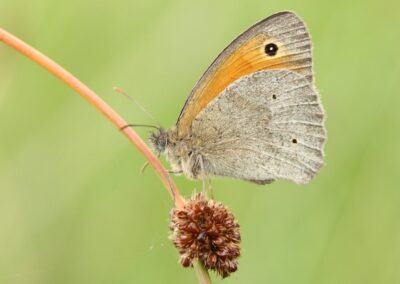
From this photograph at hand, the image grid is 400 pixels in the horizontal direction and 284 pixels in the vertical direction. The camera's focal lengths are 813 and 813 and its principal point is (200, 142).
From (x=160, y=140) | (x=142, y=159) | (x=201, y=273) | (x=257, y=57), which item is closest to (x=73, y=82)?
(x=201, y=273)

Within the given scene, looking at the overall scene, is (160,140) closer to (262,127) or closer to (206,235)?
(262,127)

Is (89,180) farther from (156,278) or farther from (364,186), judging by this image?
(364,186)

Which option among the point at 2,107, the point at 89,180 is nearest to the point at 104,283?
the point at 89,180

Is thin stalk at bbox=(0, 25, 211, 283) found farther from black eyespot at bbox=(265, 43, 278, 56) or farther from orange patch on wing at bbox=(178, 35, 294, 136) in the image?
black eyespot at bbox=(265, 43, 278, 56)

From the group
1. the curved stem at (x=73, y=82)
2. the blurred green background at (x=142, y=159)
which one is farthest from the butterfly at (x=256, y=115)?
the curved stem at (x=73, y=82)

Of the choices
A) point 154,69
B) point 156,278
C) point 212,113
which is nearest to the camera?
point 212,113

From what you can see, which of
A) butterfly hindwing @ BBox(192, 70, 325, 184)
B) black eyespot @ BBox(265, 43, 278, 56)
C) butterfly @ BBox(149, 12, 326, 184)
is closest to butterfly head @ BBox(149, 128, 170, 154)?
butterfly @ BBox(149, 12, 326, 184)

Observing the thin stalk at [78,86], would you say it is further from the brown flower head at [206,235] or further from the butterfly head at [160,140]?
the butterfly head at [160,140]

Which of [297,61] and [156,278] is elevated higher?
[297,61]
